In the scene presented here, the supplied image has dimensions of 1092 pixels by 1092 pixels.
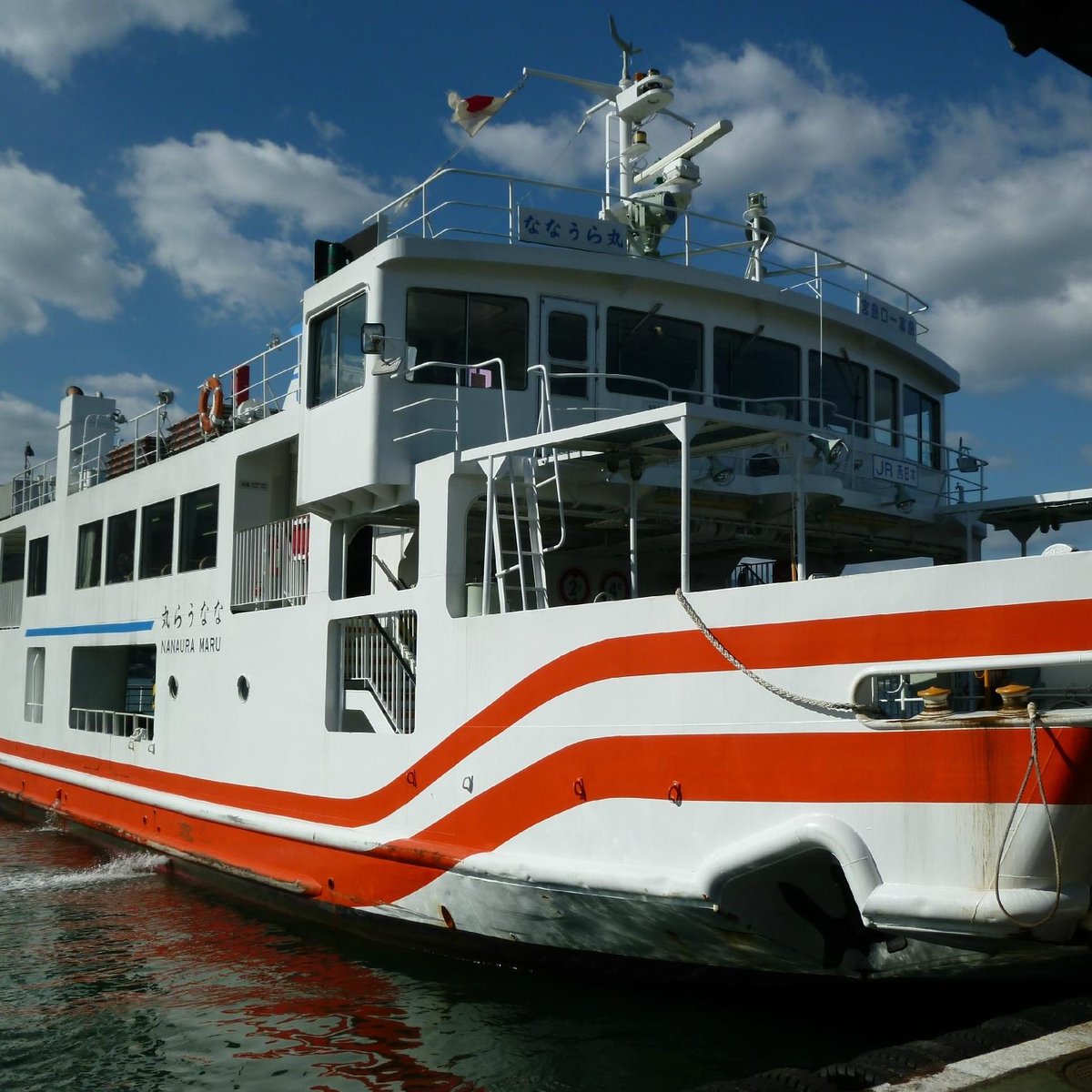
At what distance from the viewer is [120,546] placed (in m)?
14.2

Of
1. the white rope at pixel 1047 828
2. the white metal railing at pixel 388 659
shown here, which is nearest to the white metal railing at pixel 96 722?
the white metal railing at pixel 388 659

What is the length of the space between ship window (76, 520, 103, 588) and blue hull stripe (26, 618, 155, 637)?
1.92 feet

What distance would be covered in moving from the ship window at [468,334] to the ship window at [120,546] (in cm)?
638

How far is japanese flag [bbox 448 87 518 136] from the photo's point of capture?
1103cm

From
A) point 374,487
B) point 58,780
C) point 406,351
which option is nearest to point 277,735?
point 374,487

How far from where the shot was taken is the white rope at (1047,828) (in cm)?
465

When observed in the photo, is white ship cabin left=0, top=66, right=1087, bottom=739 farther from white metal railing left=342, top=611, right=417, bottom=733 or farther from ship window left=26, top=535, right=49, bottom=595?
ship window left=26, top=535, right=49, bottom=595

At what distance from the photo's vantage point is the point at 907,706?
5484 mm

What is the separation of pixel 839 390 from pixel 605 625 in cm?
512

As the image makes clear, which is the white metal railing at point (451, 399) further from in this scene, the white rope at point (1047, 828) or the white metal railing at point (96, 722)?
the white metal railing at point (96, 722)

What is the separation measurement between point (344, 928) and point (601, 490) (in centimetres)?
386

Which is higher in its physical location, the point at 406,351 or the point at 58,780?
the point at 406,351

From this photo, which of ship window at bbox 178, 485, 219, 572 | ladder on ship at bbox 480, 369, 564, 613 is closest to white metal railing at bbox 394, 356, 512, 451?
ladder on ship at bbox 480, 369, 564, 613

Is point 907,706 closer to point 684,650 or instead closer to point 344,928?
point 684,650
